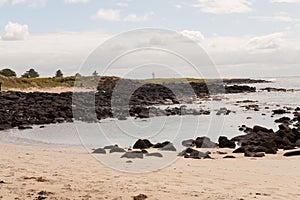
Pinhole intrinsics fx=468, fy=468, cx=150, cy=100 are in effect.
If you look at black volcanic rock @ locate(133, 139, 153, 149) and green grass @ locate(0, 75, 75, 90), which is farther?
green grass @ locate(0, 75, 75, 90)

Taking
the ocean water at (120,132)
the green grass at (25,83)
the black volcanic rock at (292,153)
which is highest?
the green grass at (25,83)

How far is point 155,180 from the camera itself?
37.0 feet

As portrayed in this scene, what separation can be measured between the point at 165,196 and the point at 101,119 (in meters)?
26.4

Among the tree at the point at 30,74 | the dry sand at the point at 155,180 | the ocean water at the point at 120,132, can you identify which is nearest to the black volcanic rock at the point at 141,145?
the ocean water at the point at 120,132

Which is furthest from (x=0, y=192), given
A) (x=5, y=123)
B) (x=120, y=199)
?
(x=5, y=123)

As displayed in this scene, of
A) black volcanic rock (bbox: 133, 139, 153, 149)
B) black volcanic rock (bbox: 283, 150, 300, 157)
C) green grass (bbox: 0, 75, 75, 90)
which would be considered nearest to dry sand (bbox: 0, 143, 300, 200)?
black volcanic rock (bbox: 283, 150, 300, 157)

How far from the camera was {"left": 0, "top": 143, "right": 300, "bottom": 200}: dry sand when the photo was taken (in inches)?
386

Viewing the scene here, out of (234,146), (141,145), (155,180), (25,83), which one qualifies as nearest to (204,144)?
(234,146)

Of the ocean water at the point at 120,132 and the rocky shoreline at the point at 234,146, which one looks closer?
the rocky shoreline at the point at 234,146

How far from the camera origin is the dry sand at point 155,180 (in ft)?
32.1

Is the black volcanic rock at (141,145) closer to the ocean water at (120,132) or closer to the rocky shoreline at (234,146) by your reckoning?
the rocky shoreline at (234,146)

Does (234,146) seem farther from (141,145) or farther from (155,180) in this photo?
(155,180)

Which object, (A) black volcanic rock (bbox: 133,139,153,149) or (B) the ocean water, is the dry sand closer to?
(A) black volcanic rock (bbox: 133,139,153,149)

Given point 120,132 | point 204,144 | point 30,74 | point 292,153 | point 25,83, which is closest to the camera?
point 292,153
